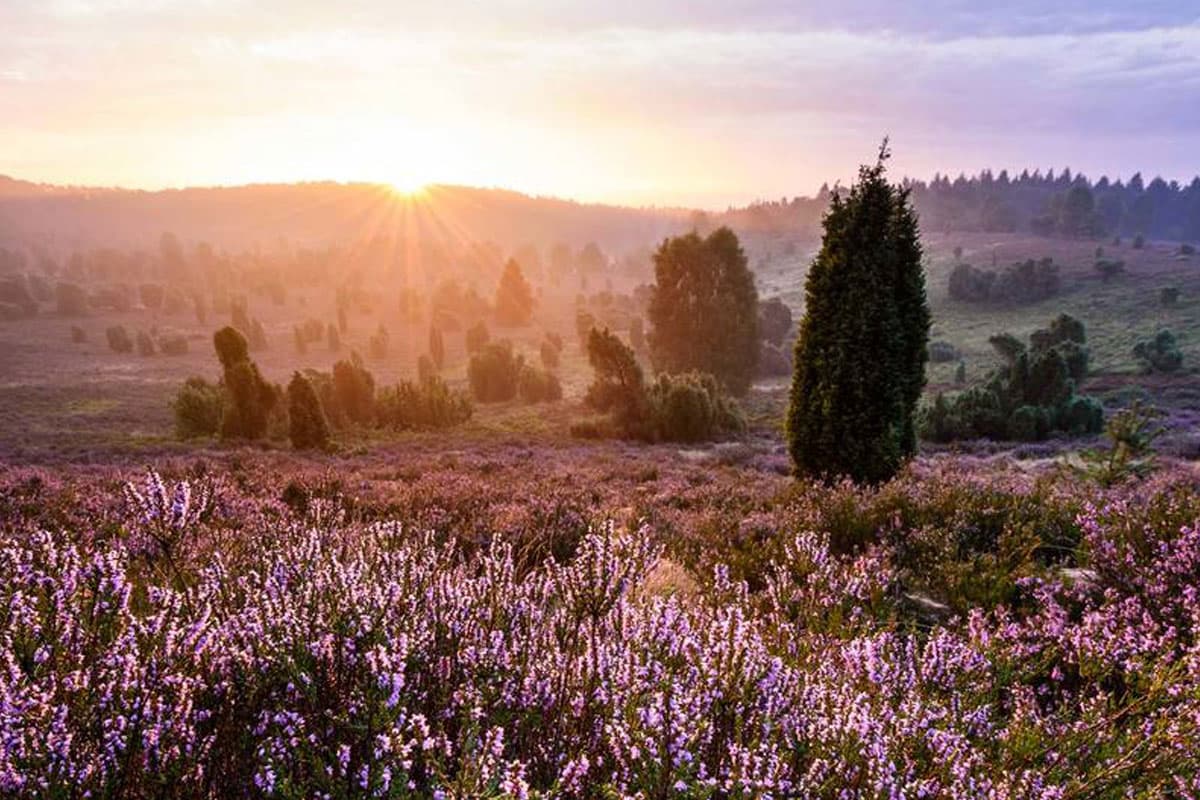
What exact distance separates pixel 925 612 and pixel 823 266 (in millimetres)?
12174

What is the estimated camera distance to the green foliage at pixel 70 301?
379 feet

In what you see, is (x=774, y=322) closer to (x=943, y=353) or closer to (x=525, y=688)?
(x=943, y=353)

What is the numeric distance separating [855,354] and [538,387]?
39.0m

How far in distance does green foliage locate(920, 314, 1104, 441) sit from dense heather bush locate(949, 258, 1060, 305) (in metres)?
62.9

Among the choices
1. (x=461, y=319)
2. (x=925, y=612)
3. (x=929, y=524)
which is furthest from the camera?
(x=461, y=319)

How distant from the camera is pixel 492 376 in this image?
55.4 meters

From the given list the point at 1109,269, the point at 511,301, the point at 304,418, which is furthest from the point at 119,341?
the point at 1109,269

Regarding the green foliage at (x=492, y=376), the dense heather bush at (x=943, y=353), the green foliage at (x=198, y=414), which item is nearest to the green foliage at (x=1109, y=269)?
the dense heather bush at (x=943, y=353)

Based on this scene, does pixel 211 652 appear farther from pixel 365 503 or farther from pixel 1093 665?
pixel 365 503

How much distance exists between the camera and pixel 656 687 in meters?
3.17

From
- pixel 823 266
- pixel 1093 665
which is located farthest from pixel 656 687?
pixel 823 266

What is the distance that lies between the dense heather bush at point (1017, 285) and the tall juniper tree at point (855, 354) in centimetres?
8676

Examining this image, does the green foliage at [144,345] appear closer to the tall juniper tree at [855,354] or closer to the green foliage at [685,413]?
the green foliage at [685,413]

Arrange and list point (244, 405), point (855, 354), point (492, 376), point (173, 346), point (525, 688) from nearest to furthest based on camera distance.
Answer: point (525, 688)
point (855, 354)
point (244, 405)
point (492, 376)
point (173, 346)
